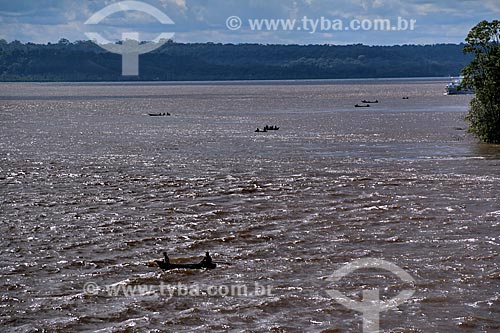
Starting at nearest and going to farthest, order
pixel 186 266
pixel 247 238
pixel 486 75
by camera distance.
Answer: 1. pixel 186 266
2. pixel 247 238
3. pixel 486 75

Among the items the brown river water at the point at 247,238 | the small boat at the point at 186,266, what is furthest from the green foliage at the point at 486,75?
the small boat at the point at 186,266

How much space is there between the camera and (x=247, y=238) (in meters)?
20.7

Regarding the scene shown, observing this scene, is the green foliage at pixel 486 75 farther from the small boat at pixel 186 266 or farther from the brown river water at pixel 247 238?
the small boat at pixel 186 266

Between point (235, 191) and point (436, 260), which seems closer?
point (436, 260)

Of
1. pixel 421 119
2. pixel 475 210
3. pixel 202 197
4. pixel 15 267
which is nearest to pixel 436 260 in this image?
pixel 475 210

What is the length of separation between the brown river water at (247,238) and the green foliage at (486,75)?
354cm

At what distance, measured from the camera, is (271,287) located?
640 inches

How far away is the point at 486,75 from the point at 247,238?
2858 cm

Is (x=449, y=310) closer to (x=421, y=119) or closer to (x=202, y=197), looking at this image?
(x=202, y=197)

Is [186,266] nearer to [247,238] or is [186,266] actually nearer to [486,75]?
[247,238]

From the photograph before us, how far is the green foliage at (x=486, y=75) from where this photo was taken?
4478 cm

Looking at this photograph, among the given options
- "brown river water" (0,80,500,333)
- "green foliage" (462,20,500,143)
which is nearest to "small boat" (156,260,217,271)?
"brown river water" (0,80,500,333)

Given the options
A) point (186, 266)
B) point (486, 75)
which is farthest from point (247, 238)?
point (486, 75)

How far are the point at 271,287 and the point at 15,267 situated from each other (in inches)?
228
